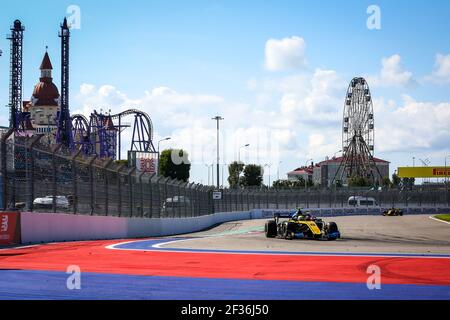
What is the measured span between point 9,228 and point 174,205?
17.0 metres

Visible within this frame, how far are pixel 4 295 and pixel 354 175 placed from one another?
11609 centimetres

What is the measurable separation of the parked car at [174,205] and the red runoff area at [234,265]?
1667 cm

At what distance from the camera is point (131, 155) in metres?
72.1

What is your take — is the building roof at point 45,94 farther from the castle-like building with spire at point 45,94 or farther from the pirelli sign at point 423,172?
the pirelli sign at point 423,172

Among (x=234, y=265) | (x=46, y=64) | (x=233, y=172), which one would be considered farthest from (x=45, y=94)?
(x=234, y=265)

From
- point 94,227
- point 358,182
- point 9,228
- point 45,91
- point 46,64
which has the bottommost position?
point 94,227

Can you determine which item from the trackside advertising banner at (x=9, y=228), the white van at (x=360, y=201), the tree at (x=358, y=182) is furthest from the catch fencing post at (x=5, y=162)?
the tree at (x=358, y=182)

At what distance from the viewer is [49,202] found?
2067 centimetres

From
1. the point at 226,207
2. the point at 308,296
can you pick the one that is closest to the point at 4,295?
the point at 308,296

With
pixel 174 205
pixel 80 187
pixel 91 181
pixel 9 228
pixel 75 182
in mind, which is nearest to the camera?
pixel 9 228

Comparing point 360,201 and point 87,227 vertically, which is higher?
point 360,201

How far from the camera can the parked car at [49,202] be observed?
65.7ft

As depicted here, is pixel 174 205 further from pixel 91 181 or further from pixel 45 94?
pixel 45 94
